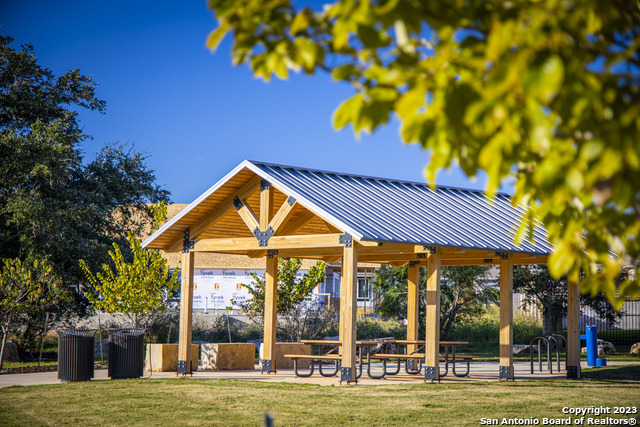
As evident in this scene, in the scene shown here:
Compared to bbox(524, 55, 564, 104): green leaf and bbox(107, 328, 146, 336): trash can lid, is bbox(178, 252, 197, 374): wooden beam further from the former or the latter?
bbox(524, 55, 564, 104): green leaf

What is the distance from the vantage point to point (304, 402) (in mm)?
10812

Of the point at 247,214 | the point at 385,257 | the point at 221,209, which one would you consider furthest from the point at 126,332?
the point at 385,257

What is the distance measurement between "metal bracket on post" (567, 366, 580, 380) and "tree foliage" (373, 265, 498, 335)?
35.1 feet

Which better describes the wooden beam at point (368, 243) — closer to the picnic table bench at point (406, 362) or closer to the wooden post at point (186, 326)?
the picnic table bench at point (406, 362)

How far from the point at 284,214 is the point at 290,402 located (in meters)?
4.30

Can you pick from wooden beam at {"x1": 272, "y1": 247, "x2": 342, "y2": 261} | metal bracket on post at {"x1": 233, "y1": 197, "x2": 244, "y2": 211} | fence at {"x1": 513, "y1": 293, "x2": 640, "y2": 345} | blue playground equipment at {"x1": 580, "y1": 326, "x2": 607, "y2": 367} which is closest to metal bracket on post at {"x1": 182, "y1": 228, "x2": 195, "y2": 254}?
metal bracket on post at {"x1": 233, "y1": 197, "x2": 244, "y2": 211}

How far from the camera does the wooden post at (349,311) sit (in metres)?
12.8

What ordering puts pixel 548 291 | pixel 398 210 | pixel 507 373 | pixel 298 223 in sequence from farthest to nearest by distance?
1. pixel 548 291
2. pixel 298 223
3. pixel 398 210
4. pixel 507 373

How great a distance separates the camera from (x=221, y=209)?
15320 millimetres

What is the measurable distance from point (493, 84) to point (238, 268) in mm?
38298

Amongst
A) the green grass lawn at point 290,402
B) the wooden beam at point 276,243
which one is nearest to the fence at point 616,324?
the green grass lawn at point 290,402

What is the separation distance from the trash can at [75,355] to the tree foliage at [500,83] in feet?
38.3

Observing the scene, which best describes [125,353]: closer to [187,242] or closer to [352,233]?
[187,242]

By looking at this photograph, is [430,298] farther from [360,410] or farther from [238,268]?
[238,268]
